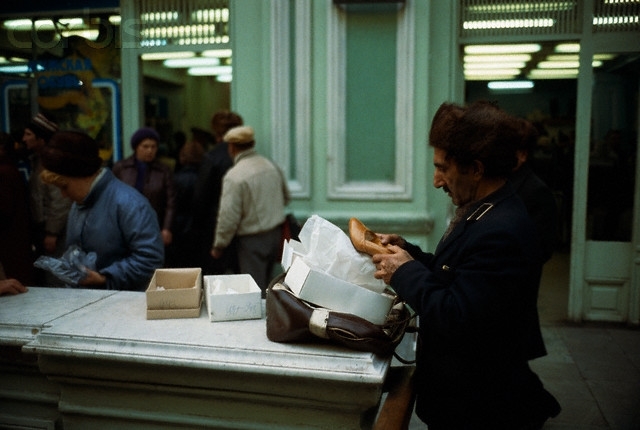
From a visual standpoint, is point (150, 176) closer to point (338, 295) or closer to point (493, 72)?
point (338, 295)

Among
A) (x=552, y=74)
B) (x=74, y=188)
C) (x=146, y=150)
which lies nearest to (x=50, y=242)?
(x=146, y=150)

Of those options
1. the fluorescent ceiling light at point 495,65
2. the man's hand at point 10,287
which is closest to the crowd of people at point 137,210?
the man's hand at point 10,287

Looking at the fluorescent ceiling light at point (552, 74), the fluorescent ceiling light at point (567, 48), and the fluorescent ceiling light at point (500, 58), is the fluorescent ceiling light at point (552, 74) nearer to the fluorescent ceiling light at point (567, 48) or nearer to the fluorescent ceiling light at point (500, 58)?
the fluorescent ceiling light at point (500, 58)

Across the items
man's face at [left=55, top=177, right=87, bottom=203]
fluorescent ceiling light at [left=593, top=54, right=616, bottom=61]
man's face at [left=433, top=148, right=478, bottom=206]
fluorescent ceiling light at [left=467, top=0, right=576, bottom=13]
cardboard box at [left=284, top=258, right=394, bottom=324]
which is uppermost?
fluorescent ceiling light at [left=467, top=0, right=576, bottom=13]

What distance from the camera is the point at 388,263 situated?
5.86 ft

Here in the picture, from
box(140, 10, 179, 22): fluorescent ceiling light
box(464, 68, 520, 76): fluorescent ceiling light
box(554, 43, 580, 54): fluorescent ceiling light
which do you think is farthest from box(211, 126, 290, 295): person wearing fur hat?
box(464, 68, 520, 76): fluorescent ceiling light

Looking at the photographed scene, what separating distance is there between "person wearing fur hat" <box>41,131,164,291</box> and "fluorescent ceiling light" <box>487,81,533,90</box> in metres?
11.2

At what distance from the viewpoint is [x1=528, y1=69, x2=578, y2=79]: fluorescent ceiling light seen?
37.2 ft

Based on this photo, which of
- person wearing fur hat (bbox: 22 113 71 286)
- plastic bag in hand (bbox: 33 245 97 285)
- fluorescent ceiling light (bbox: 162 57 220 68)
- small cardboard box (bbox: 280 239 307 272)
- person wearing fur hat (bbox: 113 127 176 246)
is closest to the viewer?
small cardboard box (bbox: 280 239 307 272)

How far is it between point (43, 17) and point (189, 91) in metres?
4.74

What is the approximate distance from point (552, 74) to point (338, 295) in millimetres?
11597

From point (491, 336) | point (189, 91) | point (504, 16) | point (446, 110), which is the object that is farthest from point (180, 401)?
point (189, 91)

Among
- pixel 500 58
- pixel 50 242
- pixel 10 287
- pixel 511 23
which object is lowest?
pixel 50 242

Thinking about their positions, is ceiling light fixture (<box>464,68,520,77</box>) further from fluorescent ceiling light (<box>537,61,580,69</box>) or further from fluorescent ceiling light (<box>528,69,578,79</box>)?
fluorescent ceiling light (<box>528,69,578,79</box>)
